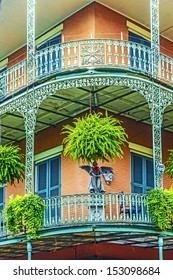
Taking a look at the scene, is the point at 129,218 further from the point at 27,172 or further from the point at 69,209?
the point at 27,172

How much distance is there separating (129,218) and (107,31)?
537 cm

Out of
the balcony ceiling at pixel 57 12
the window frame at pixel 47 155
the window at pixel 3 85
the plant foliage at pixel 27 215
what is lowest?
the plant foliage at pixel 27 215

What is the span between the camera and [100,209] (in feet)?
58.5

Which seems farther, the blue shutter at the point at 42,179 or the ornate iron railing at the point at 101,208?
the blue shutter at the point at 42,179

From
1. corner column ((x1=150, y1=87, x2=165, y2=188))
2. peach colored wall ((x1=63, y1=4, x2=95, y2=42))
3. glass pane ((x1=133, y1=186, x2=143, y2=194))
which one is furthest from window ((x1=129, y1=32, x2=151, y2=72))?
glass pane ((x1=133, y1=186, x2=143, y2=194))

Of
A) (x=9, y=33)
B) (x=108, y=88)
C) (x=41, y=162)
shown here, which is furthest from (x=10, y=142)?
(x=108, y=88)

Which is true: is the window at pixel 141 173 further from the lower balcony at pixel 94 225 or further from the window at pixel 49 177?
the window at pixel 49 177

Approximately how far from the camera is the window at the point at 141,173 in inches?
804

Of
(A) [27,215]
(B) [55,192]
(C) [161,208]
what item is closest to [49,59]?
(B) [55,192]

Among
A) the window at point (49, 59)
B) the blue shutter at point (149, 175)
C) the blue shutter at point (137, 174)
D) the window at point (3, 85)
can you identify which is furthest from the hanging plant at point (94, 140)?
the window at point (3, 85)

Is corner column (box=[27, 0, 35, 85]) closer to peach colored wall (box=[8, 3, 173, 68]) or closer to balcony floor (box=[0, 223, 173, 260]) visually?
peach colored wall (box=[8, 3, 173, 68])

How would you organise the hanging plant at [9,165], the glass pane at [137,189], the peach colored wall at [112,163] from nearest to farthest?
the hanging plant at [9,165] → the peach colored wall at [112,163] → the glass pane at [137,189]

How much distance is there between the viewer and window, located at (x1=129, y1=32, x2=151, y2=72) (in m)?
19.0

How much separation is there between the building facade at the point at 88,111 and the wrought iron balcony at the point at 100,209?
1.0 inches
